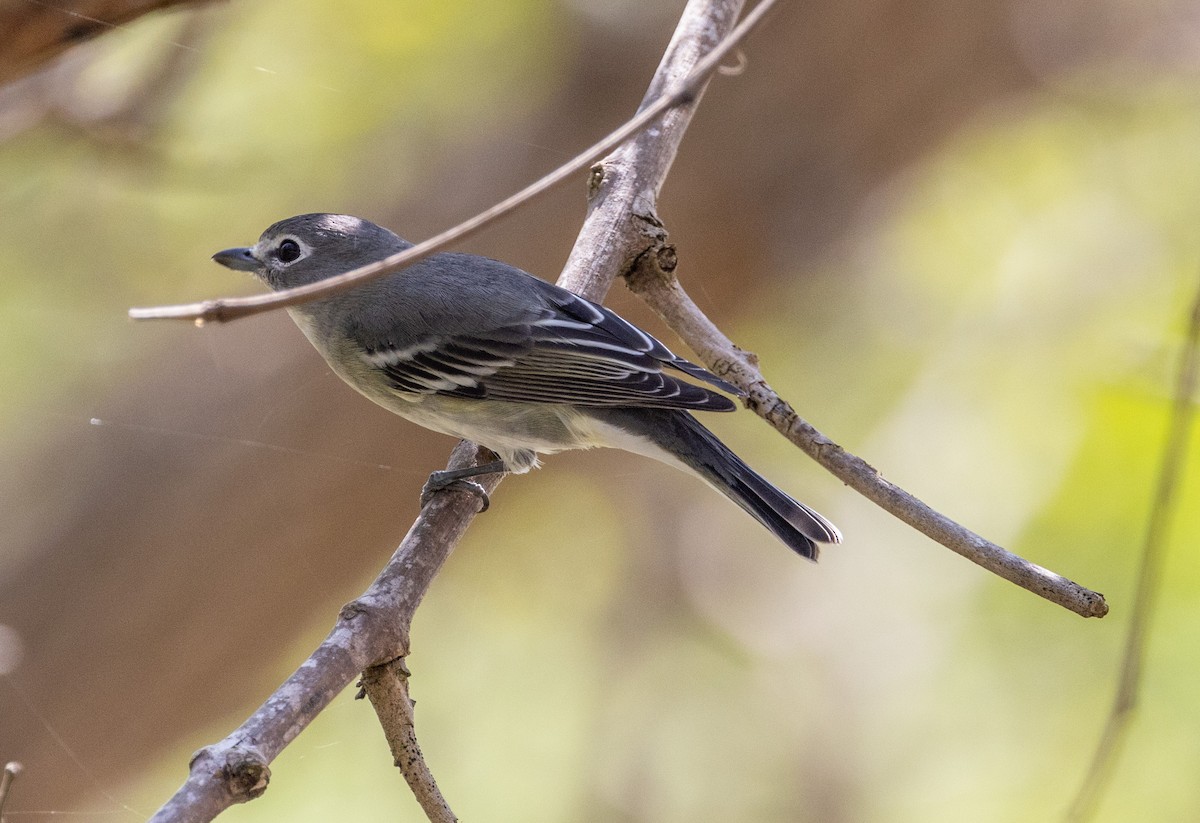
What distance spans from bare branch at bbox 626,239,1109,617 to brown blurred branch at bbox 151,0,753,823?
236 mm

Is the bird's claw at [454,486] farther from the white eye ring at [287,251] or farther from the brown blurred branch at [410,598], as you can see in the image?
the white eye ring at [287,251]

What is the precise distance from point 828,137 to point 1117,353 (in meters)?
1.06

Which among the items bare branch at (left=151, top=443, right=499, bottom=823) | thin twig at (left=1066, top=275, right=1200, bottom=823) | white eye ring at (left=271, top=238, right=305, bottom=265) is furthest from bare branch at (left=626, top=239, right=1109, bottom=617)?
white eye ring at (left=271, top=238, right=305, bottom=265)

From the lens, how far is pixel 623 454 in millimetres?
3721

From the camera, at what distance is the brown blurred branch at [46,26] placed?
2324mm

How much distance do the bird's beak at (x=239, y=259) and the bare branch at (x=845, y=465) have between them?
2.94 ft

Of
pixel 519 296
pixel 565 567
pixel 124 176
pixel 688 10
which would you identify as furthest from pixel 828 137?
pixel 124 176

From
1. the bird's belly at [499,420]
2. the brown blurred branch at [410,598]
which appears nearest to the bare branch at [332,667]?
the brown blurred branch at [410,598]

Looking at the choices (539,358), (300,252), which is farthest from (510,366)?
(300,252)

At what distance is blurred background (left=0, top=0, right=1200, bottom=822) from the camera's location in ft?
9.76

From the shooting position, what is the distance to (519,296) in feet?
7.34

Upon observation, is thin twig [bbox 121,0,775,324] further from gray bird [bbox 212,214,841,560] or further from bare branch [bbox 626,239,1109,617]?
gray bird [bbox 212,214,841,560]

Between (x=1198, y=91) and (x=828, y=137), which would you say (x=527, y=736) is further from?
(x=1198, y=91)

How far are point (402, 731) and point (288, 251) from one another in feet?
4.04
